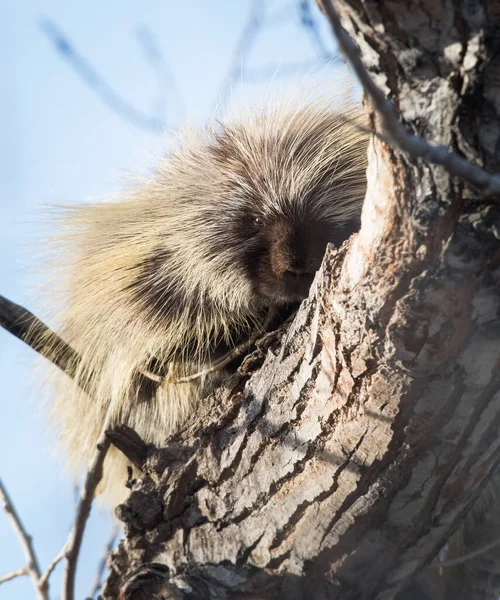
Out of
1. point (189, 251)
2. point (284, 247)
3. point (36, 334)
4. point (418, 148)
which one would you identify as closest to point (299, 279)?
point (284, 247)

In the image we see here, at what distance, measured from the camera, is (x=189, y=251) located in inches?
102

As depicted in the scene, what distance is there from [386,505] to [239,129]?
1781 millimetres

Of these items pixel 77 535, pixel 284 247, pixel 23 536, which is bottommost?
pixel 77 535

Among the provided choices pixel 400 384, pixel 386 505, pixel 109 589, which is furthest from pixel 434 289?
pixel 109 589

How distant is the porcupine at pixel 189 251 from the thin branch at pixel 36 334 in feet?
0.23

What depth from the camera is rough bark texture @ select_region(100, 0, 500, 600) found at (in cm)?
90

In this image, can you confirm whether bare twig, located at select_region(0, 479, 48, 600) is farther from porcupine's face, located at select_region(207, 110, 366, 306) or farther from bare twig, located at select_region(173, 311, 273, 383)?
porcupine's face, located at select_region(207, 110, 366, 306)

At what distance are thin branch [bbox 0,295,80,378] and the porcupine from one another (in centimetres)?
7

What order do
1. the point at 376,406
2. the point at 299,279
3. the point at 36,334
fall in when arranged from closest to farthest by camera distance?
1. the point at 376,406
2. the point at 299,279
3. the point at 36,334

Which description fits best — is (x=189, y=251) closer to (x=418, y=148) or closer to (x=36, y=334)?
(x=36, y=334)

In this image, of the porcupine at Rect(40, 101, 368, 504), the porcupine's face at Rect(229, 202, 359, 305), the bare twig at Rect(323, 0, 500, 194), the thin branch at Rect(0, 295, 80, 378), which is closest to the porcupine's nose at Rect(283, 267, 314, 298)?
the porcupine's face at Rect(229, 202, 359, 305)

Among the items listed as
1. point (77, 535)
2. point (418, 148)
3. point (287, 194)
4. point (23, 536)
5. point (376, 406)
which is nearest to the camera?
point (418, 148)

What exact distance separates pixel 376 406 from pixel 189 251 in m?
1.44

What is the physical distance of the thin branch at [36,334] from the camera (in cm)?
198
